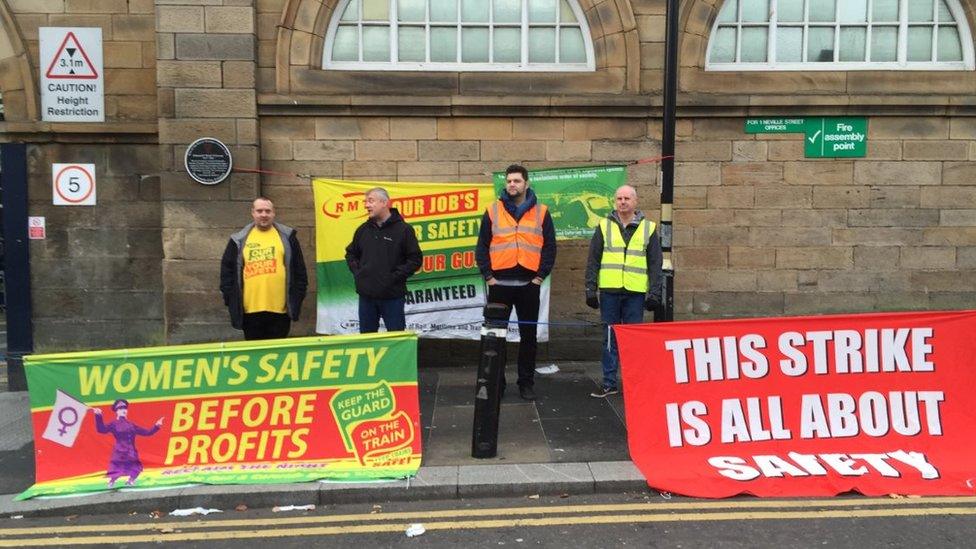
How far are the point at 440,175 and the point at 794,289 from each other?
4067mm

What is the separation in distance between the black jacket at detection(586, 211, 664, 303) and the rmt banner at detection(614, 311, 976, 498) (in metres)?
1.25

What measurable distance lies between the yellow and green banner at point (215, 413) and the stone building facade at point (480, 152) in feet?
9.58

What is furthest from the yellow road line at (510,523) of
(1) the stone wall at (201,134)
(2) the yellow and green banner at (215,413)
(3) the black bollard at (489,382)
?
(1) the stone wall at (201,134)

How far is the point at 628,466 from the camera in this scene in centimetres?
480

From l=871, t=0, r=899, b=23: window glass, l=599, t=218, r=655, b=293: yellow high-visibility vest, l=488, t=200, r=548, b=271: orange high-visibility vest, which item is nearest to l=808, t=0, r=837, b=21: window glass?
l=871, t=0, r=899, b=23: window glass

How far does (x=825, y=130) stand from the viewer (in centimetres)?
768

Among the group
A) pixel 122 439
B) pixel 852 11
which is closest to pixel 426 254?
pixel 122 439

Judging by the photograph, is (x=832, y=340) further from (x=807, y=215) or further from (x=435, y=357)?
(x=435, y=357)

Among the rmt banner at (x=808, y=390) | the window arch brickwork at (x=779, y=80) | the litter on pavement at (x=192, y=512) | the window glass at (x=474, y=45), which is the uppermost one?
the window glass at (x=474, y=45)

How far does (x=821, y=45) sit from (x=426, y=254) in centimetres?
487

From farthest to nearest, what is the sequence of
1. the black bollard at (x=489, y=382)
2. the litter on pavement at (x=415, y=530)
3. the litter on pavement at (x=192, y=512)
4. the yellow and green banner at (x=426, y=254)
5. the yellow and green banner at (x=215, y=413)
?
the yellow and green banner at (x=426, y=254) < the black bollard at (x=489, y=382) < the yellow and green banner at (x=215, y=413) < the litter on pavement at (x=192, y=512) < the litter on pavement at (x=415, y=530)

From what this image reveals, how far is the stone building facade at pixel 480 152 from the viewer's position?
7.40 meters

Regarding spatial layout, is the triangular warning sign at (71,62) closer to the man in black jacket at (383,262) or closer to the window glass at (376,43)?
the window glass at (376,43)

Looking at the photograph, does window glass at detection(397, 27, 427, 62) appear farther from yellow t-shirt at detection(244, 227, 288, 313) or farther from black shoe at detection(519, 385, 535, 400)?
black shoe at detection(519, 385, 535, 400)
